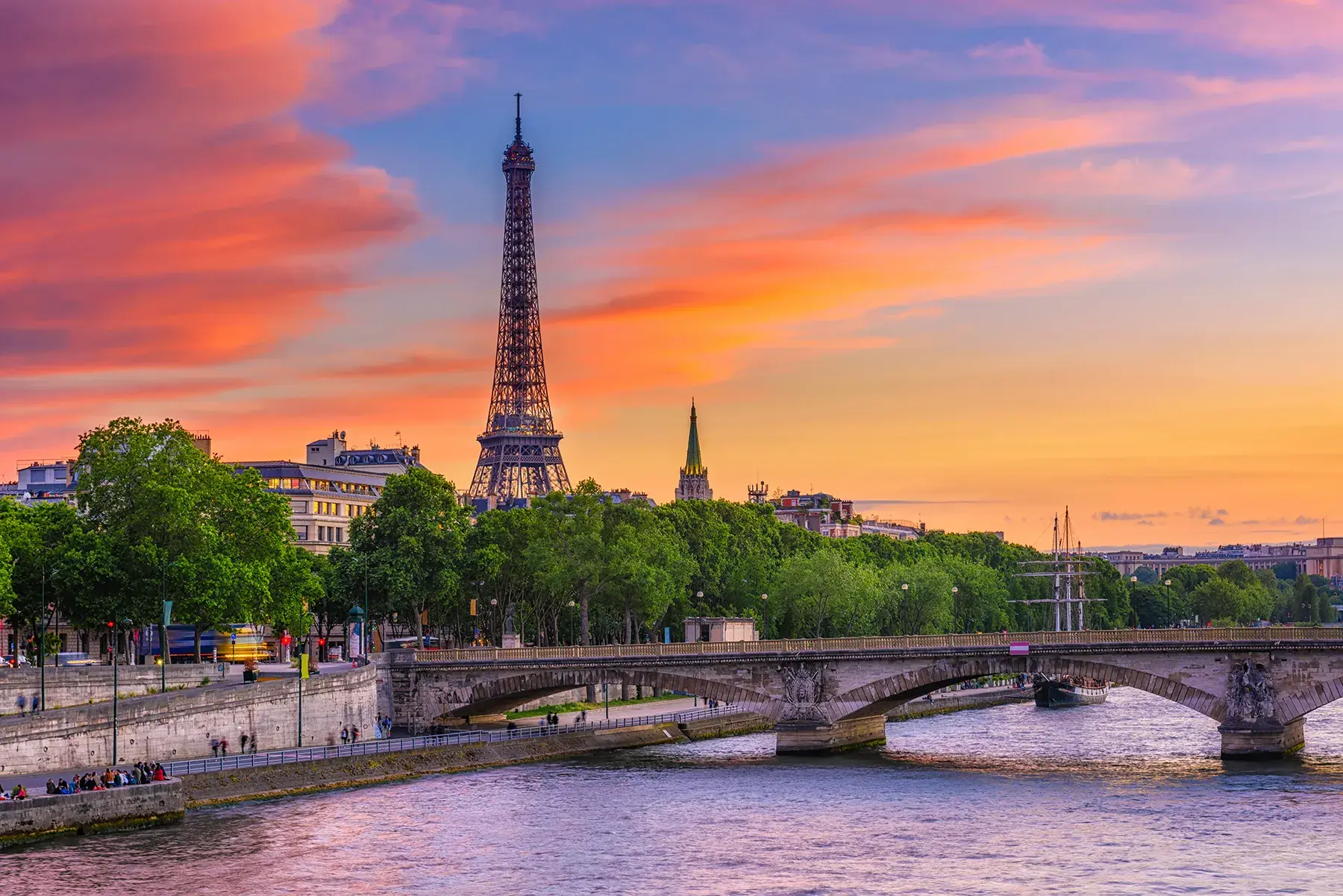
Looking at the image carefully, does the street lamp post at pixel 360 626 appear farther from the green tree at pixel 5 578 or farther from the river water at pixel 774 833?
the river water at pixel 774 833

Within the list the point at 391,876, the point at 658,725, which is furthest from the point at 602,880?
the point at 658,725

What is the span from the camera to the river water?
60812 mm

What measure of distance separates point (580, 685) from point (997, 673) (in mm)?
23086

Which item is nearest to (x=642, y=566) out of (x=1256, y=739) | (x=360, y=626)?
(x=360, y=626)

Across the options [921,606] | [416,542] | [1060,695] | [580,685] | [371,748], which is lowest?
[1060,695]

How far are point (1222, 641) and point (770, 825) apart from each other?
104 ft

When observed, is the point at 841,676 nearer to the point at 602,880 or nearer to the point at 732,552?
the point at 602,880

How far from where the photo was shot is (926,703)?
139500 mm

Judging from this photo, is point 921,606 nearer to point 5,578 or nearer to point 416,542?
point 416,542

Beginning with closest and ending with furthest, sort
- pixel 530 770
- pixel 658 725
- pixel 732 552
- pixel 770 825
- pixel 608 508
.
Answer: pixel 770 825, pixel 530 770, pixel 658 725, pixel 608 508, pixel 732 552

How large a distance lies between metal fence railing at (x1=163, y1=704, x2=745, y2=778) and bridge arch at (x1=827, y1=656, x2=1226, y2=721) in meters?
14.7

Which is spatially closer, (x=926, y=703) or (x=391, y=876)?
(x=391, y=876)

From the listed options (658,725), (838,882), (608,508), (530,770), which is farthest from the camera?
(608,508)

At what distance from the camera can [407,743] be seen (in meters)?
93.2
